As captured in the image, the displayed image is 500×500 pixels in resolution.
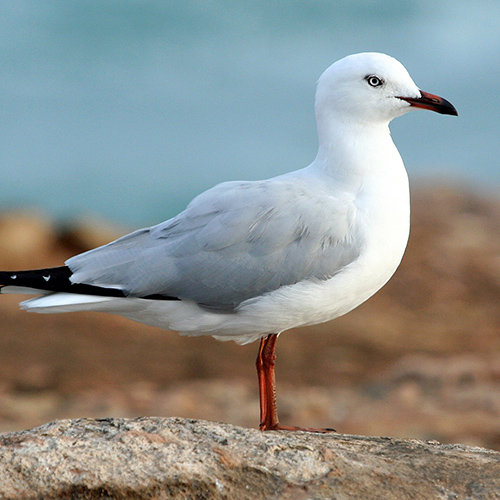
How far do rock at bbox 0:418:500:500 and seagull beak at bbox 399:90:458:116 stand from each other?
2.59m

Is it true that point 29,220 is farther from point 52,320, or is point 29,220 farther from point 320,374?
point 320,374

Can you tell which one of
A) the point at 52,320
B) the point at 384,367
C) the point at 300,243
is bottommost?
the point at 384,367

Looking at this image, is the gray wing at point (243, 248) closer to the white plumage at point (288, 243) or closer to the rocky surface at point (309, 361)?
the white plumage at point (288, 243)

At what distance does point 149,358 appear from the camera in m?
12.7

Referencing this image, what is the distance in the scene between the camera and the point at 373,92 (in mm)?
5836

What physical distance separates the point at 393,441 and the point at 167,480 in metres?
1.63

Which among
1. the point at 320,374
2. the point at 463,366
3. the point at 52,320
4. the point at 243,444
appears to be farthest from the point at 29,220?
the point at 243,444

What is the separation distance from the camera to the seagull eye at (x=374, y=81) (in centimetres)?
582

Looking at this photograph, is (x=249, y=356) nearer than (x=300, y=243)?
No

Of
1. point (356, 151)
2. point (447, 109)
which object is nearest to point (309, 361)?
point (356, 151)

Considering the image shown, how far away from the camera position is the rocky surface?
32.8 ft

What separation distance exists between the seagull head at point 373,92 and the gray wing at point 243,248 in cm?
71

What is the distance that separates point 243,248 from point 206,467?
6.37 ft

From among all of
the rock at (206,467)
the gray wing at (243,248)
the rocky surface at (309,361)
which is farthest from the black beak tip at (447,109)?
the rocky surface at (309,361)
